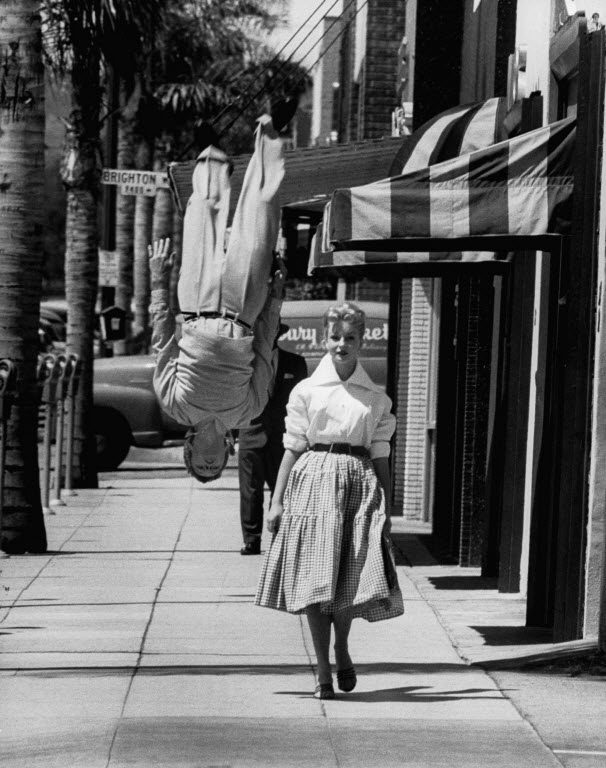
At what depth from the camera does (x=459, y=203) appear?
8.22 metres

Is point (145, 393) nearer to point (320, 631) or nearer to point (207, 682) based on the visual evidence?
point (207, 682)

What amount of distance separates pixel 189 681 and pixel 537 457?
3.04m

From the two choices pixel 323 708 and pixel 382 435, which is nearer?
pixel 323 708

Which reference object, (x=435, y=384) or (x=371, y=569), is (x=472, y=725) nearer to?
(x=371, y=569)

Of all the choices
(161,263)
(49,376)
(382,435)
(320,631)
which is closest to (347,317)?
(382,435)

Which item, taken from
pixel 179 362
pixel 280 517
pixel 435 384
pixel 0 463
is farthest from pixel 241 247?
pixel 435 384

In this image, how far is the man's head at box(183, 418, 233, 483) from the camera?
27.2 feet

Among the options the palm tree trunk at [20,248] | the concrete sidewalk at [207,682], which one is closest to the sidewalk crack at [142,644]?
the concrete sidewalk at [207,682]

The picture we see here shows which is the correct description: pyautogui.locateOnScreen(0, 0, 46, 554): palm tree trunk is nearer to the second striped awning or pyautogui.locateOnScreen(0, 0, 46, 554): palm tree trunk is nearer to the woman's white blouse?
the second striped awning

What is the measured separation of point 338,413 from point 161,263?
4.07 feet

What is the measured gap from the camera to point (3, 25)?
12.2 meters

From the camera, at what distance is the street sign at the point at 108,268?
80.8 ft

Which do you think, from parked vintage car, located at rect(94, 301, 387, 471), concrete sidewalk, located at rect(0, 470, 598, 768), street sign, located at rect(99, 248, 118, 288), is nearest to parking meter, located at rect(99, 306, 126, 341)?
parked vintage car, located at rect(94, 301, 387, 471)

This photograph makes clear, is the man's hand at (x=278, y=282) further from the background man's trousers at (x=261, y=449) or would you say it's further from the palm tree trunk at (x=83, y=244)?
the palm tree trunk at (x=83, y=244)
